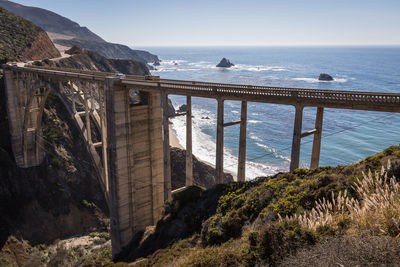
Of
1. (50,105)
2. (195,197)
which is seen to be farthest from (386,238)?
(50,105)

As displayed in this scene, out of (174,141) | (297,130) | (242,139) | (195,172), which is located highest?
(297,130)

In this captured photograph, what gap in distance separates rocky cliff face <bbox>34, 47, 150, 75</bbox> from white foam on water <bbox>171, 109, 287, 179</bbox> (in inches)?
791

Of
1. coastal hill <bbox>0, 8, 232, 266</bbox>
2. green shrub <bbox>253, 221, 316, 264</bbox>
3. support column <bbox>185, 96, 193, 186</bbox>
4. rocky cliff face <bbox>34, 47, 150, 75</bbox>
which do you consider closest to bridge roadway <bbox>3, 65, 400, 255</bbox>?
support column <bbox>185, 96, 193, 186</bbox>

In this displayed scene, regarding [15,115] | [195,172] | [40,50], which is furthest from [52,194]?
[40,50]

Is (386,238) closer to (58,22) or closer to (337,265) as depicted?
(337,265)

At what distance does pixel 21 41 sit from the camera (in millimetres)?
48062

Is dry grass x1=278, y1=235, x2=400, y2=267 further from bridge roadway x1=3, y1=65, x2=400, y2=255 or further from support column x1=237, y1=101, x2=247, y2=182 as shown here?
bridge roadway x1=3, y1=65, x2=400, y2=255

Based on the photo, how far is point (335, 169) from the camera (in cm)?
1408

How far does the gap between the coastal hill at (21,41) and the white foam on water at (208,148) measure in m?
28.3

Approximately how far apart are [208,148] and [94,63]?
113 ft

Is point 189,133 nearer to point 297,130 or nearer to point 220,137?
point 220,137

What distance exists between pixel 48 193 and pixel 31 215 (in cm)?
282

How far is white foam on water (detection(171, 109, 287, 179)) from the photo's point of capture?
43.8 metres

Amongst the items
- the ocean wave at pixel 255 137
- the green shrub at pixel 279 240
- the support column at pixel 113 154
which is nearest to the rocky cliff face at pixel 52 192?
the support column at pixel 113 154
